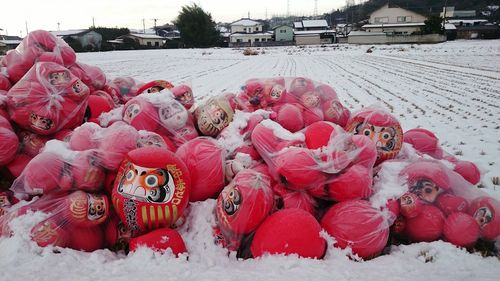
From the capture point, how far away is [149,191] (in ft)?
7.39

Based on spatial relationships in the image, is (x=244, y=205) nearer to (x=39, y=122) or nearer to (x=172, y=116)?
(x=172, y=116)

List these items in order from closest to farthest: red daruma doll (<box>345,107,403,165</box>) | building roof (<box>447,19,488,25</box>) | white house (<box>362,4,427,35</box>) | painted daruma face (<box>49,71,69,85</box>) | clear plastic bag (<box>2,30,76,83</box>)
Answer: red daruma doll (<box>345,107,403,165</box>) → painted daruma face (<box>49,71,69,85</box>) → clear plastic bag (<box>2,30,76,83</box>) → building roof (<box>447,19,488,25</box>) → white house (<box>362,4,427,35</box>)

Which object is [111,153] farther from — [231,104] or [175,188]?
[231,104]

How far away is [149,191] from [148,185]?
1.5 inches

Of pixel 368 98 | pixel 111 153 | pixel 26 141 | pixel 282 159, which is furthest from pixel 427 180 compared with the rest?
pixel 368 98

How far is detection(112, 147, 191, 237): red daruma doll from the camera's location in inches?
88.5

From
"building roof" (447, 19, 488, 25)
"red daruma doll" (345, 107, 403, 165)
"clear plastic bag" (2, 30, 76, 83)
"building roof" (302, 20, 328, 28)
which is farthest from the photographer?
"building roof" (302, 20, 328, 28)

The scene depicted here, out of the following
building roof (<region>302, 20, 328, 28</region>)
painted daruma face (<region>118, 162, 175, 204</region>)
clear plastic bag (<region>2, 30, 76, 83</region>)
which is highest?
building roof (<region>302, 20, 328, 28</region>)

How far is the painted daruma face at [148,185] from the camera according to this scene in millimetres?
2250

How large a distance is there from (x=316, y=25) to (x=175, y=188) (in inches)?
2583

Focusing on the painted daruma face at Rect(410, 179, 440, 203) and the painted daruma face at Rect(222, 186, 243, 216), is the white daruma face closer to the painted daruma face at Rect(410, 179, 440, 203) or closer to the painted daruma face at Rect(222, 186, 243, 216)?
the painted daruma face at Rect(222, 186, 243, 216)

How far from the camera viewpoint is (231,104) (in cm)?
362

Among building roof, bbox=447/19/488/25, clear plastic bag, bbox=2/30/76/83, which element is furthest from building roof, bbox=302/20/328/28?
clear plastic bag, bbox=2/30/76/83

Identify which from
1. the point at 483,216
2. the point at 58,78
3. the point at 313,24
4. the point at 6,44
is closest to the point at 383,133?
the point at 483,216
